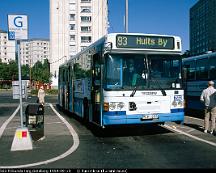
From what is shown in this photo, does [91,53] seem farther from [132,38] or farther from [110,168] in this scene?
[110,168]

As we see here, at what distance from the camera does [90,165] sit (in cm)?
746

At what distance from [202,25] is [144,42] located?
16362cm

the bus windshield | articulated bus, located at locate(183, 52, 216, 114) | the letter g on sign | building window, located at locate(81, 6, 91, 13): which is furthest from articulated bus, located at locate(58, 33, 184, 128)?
building window, located at locate(81, 6, 91, 13)

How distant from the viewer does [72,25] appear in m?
83.9

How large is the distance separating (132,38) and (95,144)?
3.61 meters

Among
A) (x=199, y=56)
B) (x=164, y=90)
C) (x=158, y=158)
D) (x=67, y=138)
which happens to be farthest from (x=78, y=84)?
(x=158, y=158)

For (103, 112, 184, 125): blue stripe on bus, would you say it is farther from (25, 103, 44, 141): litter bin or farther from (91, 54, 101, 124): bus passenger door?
(25, 103, 44, 141): litter bin

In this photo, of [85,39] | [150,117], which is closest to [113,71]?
[150,117]

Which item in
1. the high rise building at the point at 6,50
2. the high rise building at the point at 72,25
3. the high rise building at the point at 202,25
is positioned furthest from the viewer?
the high rise building at the point at 6,50

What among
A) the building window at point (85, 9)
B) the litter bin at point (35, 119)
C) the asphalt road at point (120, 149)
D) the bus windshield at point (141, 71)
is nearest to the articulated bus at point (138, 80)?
the bus windshield at point (141, 71)

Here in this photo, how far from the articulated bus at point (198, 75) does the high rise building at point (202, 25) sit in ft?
430

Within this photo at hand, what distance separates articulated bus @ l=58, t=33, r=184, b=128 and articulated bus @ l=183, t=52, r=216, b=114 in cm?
506

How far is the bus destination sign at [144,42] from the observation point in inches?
432

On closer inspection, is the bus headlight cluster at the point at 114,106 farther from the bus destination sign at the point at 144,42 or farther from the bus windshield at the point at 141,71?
the bus destination sign at the point at 144,42
